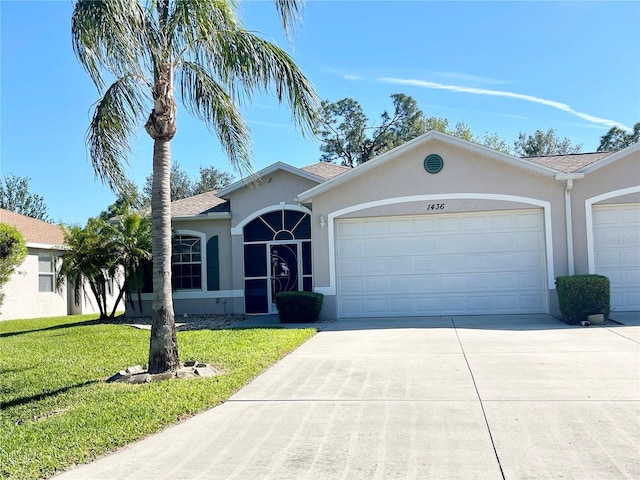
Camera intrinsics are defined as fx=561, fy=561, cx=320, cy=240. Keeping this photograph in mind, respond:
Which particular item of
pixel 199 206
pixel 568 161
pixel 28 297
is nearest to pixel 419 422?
pixel 568 161

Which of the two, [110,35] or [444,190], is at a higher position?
[110,35]

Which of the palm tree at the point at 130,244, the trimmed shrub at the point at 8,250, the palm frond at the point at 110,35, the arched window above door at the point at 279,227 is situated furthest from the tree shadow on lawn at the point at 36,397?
the arched window above door at the point at 279,227

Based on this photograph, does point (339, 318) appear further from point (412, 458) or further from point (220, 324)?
point (412, 458)

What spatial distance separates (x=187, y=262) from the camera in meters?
18.2

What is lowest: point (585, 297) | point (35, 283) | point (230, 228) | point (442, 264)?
point (585, 297)

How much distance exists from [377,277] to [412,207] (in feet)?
6.73

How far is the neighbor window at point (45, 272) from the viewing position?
21.8 metres

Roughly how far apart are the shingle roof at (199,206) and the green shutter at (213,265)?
1009mm

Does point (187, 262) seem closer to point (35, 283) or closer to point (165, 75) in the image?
point (35, 283)

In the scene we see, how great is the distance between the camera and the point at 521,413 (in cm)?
586

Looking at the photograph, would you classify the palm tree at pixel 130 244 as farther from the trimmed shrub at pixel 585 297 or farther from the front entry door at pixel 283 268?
the trimmed shrub at pixel 585 297

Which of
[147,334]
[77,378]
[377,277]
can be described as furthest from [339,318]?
[77,378]

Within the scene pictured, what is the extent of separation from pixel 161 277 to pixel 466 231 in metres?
8.81

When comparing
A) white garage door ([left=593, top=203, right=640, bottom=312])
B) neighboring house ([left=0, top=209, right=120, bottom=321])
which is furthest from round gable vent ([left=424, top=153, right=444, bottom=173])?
neighboring house ([left=0, top=209, right=120, bottom=321])
